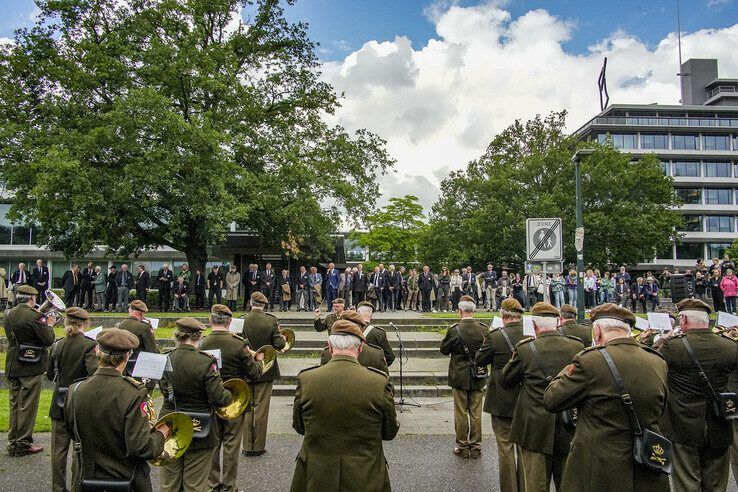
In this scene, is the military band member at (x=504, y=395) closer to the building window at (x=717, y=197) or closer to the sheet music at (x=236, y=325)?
the sheet music at (x=236, y=325)

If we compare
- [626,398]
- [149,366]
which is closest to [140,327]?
[149,366]

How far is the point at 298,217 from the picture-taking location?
75.0 feet

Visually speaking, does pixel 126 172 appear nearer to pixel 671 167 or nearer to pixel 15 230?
pixel 15 230

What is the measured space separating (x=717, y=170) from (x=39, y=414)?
273 ft

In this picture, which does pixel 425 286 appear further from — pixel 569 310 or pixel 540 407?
pixel 540 407

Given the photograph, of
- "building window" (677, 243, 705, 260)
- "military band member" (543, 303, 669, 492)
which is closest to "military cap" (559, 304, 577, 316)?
"military band member" (543, 303, 669, 492)

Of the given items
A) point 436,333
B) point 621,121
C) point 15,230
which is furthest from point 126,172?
point 621,121

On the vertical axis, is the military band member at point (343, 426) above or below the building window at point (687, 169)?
below

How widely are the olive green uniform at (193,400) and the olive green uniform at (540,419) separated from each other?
294cm

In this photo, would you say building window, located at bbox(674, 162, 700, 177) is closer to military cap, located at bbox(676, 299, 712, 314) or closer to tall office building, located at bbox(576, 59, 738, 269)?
tall office building, located at bbox(576, 59, 738, 269)

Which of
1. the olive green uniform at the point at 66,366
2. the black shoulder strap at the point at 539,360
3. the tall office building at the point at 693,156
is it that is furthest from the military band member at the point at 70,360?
the tall office building at the point at 693,156

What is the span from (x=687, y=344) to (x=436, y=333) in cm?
1124

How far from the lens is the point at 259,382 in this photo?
24.5ft

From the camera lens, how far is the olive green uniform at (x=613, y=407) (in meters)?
3.70
